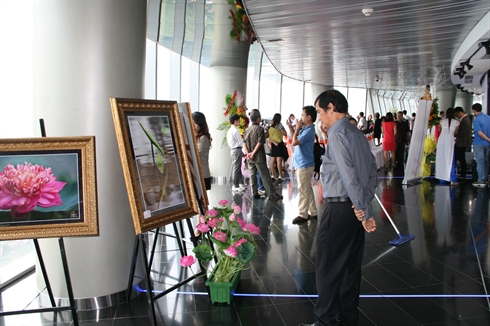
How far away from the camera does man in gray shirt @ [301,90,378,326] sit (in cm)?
262

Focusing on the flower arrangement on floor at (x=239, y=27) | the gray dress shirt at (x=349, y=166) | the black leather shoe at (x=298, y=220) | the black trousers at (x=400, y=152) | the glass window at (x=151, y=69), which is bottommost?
the black leather shoe at (x=298, y=220)

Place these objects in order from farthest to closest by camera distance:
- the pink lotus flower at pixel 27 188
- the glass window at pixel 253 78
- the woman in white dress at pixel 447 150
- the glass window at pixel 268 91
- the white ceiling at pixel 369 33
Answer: the glass window at pixel 268 91
the glass window at pixel 253 78
the woman in white dress at pixel 447 150
the white ceiling at pixel 369 33
the pink lotus flower at pixel 27 188

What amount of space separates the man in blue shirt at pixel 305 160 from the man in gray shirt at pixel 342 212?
8.60 feet

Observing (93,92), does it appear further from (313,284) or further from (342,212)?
(313,284)

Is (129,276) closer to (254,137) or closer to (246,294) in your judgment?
(246,294)

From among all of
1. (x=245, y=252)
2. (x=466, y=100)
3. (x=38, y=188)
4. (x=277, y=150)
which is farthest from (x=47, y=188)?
(x=466, y=100)

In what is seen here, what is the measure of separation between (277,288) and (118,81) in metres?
2.12

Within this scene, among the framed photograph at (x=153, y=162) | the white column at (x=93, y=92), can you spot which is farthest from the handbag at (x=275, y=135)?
the framed photograph at (x=153, y=162)

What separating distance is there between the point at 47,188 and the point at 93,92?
90 centimetres

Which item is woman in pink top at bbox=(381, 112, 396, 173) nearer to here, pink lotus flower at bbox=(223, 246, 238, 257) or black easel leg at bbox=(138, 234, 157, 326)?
pink lotus flower at bbox=(223, 246, 238, 257)

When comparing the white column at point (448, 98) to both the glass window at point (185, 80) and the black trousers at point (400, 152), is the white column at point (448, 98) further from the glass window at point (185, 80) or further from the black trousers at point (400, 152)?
the glass window at point (185, 80)

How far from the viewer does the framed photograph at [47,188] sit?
2.56 meters

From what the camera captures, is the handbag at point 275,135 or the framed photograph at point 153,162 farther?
the handbag at point 275,135

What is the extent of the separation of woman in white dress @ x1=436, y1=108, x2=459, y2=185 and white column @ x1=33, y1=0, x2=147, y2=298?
813 centimetres
